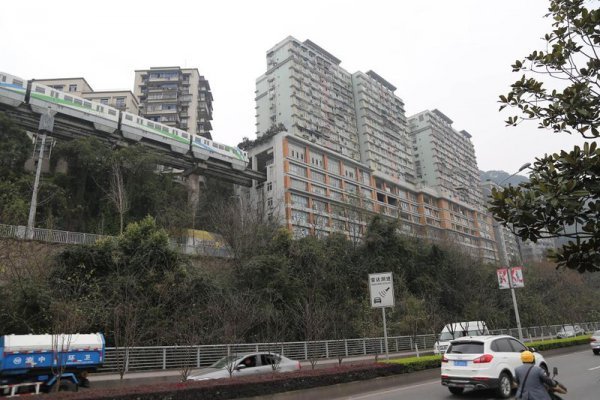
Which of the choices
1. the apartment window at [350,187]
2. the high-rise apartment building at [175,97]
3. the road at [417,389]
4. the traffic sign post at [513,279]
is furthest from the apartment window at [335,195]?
the road at [417,389]

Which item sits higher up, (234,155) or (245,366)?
(234,155)

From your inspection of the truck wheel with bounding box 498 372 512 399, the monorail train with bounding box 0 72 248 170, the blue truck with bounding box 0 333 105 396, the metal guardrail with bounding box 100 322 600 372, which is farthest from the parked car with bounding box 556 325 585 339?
the monorail train with bounding box 0 72 248 170

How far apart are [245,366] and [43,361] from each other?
6.07m

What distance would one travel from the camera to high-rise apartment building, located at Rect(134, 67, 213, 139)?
2837 inches

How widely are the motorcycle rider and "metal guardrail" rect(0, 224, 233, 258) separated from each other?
1997cm

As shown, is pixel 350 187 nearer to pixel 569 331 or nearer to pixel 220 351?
pixel 569 331

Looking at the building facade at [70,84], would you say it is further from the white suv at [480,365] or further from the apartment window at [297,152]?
the white suv at [480,365]

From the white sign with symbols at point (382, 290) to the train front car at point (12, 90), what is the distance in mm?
38354

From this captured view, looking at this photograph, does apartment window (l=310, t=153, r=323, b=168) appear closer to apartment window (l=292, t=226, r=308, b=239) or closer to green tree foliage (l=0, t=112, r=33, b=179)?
apartment window (l=292, t=226, r=308, b=239)

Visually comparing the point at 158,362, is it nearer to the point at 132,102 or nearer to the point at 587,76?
the point at 587,76

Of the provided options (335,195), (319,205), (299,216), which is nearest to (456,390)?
(299,216)

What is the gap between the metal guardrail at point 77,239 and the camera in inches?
898

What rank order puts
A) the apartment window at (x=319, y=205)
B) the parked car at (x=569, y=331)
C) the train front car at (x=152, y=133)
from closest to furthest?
the parked car at (x=569, y=331)
the train front car at (x=152, y=133)
the apartment window at (x=319, y=205)

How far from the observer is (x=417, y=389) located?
12938 mm
